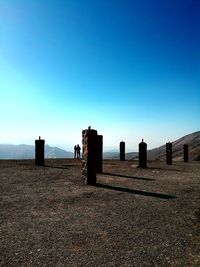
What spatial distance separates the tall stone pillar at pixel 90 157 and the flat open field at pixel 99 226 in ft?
3.81

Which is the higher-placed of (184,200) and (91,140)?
(91,140)

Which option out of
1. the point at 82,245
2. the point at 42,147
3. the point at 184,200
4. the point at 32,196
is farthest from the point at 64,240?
the point at 42,147

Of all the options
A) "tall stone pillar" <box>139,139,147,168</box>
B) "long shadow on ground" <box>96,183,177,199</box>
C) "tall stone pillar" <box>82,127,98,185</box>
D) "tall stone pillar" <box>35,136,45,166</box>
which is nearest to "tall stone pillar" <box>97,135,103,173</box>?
"tall stone pillar" <box>82,127,98,185</box>

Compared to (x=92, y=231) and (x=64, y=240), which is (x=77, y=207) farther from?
(x=64, y=240)

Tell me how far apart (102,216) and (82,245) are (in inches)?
89.4

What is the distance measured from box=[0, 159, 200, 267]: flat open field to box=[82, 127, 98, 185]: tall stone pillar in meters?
1.16

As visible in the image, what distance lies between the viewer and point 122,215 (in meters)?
8.70

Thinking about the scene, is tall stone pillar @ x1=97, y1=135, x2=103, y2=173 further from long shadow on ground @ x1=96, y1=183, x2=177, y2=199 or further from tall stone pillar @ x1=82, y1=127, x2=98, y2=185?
long shadow on ground @ x1=96, y1=183, x2=177, y2=199

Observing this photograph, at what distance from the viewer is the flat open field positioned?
227 inches

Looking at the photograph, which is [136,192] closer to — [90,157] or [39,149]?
[90,157]

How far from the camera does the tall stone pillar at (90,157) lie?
14.2 meters

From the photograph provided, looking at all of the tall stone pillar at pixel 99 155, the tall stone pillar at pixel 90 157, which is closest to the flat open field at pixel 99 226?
the tall stone pillar at pixel 90 157

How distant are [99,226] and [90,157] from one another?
684 centimetres

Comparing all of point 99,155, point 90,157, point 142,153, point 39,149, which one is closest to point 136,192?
point 90,157
